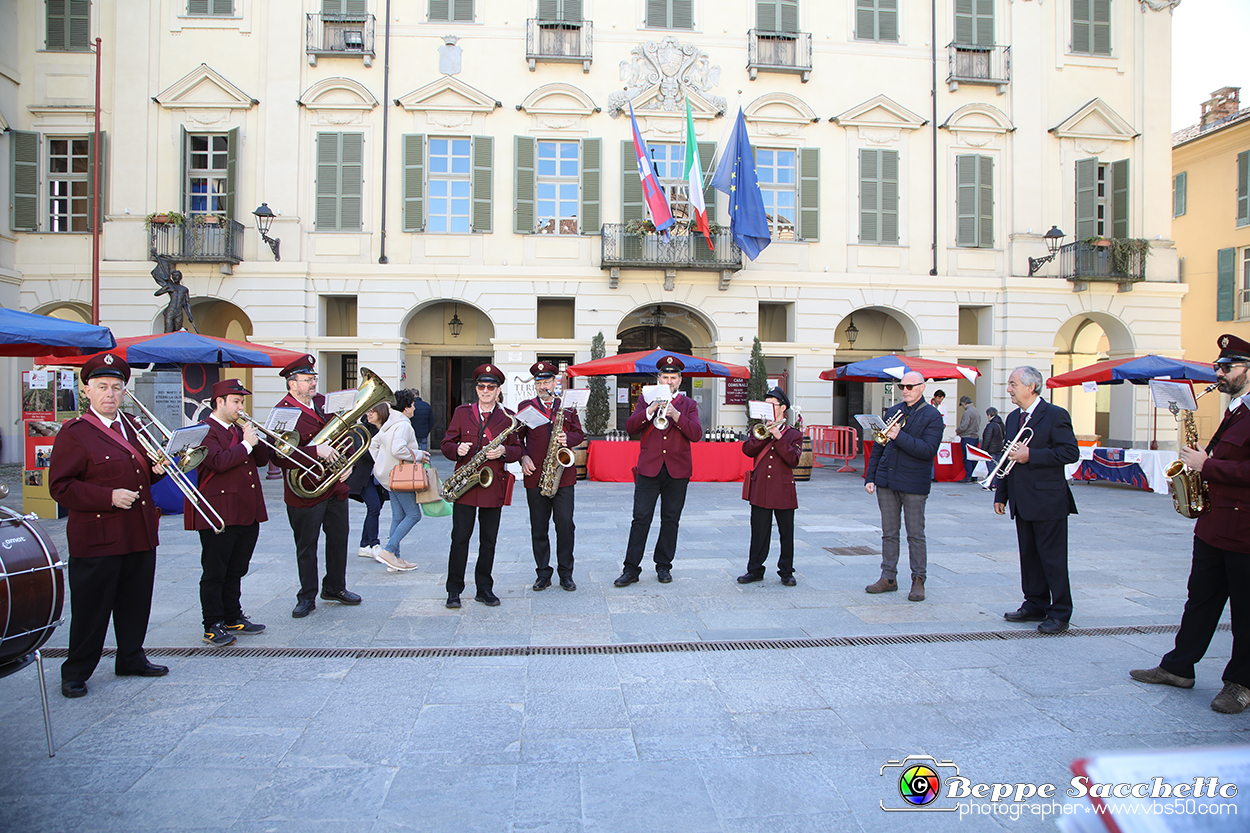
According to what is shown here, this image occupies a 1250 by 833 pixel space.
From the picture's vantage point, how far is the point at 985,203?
19547 millimetres

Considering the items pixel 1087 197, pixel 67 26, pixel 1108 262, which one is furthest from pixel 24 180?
pixel 1108 262

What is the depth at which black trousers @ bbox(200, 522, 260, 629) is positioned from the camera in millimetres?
5254

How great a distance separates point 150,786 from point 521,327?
15.9m

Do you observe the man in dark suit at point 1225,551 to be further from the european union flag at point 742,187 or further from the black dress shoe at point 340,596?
the european union flag at point 742,187

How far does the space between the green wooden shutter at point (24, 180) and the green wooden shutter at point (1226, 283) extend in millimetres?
34184

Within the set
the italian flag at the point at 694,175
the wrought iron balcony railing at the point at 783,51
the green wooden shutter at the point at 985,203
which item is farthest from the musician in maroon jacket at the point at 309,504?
the green wooden shutter at the point at 985,203

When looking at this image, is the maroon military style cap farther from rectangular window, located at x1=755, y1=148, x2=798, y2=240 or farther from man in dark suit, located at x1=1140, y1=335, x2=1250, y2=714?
rectangular window, located at x1=755, y1=148, x2=798, y2=240

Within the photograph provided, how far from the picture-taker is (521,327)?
18703 millimetres

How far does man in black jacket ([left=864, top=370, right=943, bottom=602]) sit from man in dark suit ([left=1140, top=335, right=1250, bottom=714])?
2.02 m

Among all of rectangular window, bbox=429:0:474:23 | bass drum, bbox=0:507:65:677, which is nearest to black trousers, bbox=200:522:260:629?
bass drum, bbox=0:507:65:677

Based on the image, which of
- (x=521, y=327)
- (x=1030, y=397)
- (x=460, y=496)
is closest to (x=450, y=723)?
(x=460, y=496)

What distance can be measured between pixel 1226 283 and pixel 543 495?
27.1 m

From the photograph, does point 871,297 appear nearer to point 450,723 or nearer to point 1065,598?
point 1065,598

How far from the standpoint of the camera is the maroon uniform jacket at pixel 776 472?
23.0 ft
